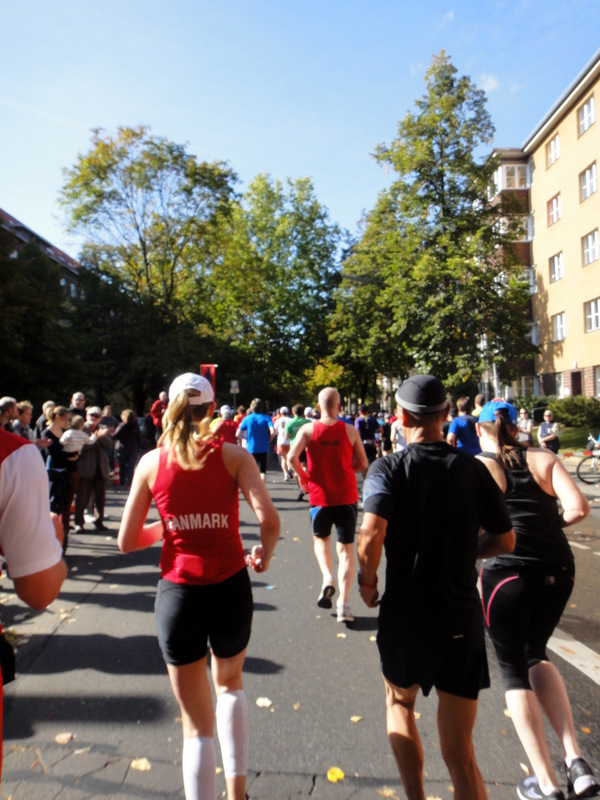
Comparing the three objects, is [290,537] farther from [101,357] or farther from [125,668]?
[101,357]

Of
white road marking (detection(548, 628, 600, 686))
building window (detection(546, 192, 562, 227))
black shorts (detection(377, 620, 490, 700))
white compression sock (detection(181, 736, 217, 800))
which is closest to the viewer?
black shorts (detection(377, 620, 490, 700))

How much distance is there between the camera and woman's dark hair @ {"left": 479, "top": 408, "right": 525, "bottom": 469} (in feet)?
10.7

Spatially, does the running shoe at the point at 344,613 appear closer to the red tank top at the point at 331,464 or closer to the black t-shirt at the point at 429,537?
the red tank top at the point at 331,464

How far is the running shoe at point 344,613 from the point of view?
562cm

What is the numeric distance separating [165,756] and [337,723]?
37.1 inches

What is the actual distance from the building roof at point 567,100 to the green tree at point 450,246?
4.72m

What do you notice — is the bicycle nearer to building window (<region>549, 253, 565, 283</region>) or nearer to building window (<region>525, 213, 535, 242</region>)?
building window (<region>549, 253, 565, 283</region>)

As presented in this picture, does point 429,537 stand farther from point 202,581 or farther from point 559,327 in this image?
point 559,327

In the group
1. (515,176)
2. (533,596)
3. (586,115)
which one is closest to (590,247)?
(586,115)

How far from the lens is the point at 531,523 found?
10.6 ft

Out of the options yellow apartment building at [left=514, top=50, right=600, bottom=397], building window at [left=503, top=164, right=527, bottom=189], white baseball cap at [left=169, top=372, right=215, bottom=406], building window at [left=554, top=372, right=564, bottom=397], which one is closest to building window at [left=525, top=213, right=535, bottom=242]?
yellow apartment building at [left=514, top=50, right=600, bottom=397]

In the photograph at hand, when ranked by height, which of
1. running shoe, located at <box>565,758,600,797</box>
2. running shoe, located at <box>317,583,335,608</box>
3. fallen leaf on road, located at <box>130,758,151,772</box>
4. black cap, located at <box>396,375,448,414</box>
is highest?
black cap, located at <box>396,375,448,414</box>

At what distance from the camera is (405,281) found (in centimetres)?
2930

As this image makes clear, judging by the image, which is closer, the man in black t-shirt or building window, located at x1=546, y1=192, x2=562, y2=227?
the man in black t-shirt
